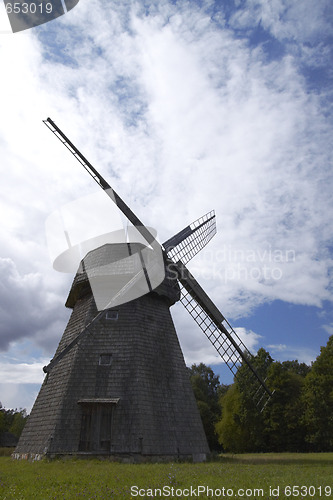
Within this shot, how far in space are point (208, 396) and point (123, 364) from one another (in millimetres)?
43137

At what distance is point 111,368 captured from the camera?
57.5ft

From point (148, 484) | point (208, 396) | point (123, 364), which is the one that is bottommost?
point (148, 484)

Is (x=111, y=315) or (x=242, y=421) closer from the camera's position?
(x=111, y=315)

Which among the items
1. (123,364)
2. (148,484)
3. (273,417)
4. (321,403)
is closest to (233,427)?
(273,417)

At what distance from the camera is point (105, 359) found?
1784cm

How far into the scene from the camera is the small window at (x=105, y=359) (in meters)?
17.7

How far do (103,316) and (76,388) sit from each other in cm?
350

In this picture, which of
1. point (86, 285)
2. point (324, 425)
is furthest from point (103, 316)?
point (324, 425)

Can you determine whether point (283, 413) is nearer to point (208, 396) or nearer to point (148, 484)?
point (208, 396)

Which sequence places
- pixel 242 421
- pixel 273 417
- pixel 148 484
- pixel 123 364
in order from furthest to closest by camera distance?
pixel 242 421, pixel 273 417, pixel 123 364, pixel 148 484

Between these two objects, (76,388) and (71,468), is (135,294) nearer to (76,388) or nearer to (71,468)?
(76,388)

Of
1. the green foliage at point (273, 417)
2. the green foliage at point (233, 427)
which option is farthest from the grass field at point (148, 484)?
the green foliage at point (233, 427)

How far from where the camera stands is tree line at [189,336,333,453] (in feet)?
112

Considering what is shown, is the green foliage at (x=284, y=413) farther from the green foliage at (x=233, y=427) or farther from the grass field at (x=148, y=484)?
the grass field at (x=148, y=484)
